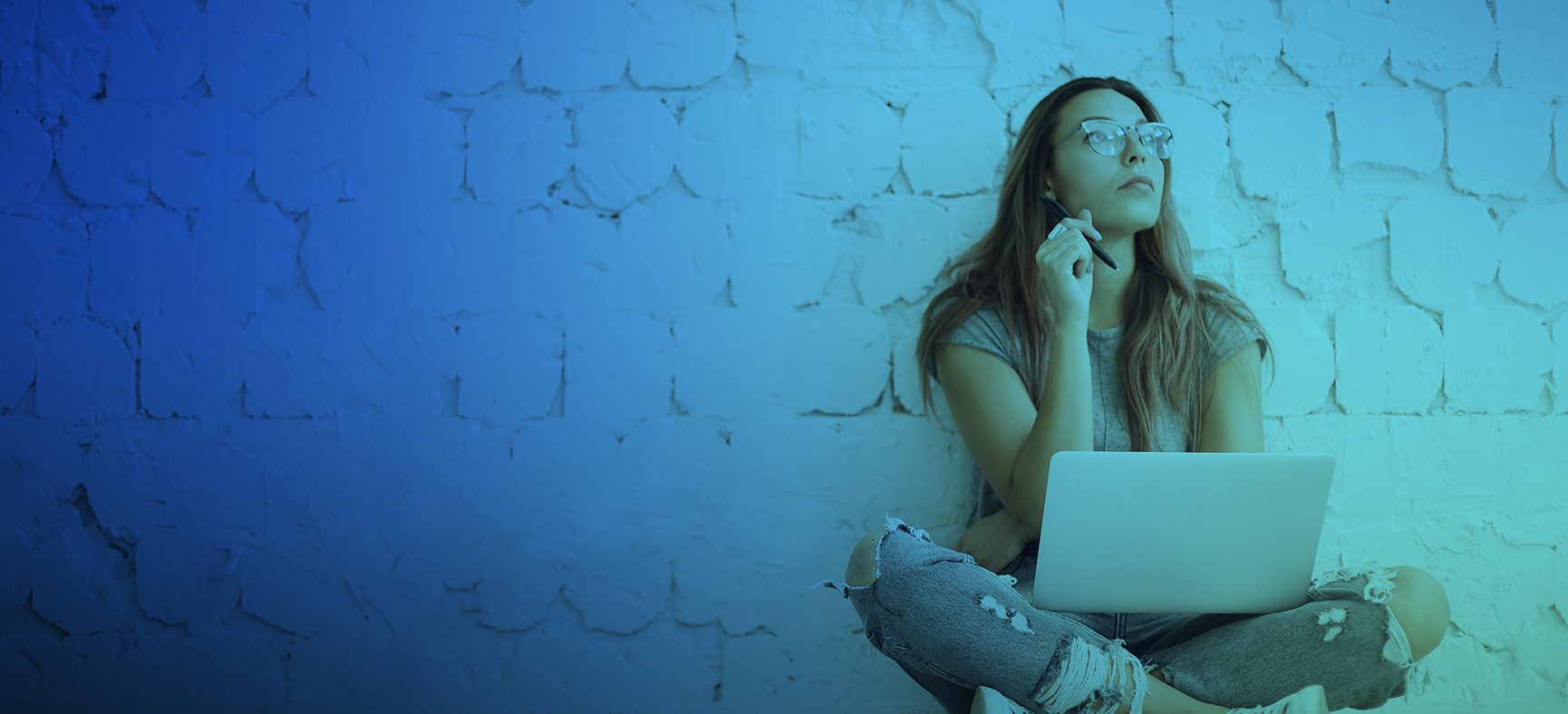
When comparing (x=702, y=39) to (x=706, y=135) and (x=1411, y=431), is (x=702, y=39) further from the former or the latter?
(x=1411, y=431)

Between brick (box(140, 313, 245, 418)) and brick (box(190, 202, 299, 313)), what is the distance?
0.06 meters

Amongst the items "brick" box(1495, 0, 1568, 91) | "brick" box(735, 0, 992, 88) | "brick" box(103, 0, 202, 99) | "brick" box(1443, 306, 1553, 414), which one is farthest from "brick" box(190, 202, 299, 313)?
"brick" box(1495, 0, 1568, 91)

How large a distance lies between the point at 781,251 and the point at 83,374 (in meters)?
1.28

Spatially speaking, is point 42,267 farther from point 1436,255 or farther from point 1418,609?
point 1436,255

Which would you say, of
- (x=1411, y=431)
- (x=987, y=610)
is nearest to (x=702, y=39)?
(x=987, y=610)

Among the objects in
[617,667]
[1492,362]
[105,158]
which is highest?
[105,158]

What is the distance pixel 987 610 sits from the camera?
98 cm

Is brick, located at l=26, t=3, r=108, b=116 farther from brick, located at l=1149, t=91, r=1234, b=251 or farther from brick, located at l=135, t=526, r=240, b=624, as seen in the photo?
brick, located at l=1149, t=91, r=1234, b=251

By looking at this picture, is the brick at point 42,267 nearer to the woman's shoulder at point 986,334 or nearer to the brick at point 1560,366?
the woman's shoulder at point 986,334

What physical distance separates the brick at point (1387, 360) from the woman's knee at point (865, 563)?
0.98 meters

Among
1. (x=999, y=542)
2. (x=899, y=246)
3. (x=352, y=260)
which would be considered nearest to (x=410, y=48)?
(x=352, y=260)

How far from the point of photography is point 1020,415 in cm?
130

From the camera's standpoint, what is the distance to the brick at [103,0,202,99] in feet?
5.22

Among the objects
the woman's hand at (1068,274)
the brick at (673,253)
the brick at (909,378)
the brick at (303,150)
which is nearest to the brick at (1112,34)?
the woman's hand at (1068,274)
